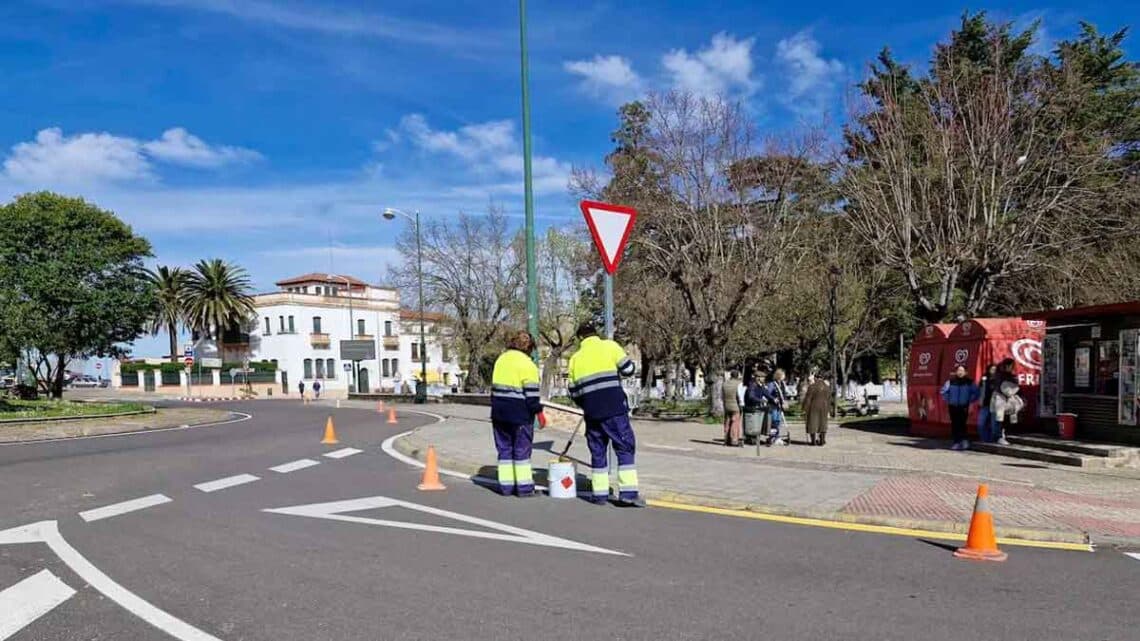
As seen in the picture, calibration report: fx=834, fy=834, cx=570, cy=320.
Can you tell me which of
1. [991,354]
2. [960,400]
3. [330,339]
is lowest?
[960,400]

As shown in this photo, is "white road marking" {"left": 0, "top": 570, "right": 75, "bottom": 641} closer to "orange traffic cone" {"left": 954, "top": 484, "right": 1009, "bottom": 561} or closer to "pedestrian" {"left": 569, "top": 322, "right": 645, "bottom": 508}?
"pedestrian" {"left": 569, "top": 322, "right": 645, "bottom": 508}

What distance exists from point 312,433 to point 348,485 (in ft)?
35.3

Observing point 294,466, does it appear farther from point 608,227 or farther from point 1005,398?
point 1005,398

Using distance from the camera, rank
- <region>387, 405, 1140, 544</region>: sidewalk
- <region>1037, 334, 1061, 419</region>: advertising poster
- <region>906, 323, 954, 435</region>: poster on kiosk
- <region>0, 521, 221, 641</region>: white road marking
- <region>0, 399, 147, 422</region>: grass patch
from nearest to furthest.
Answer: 1. <region>0, 521, 221, 641</region>: white road marking
2. <region>387, 405, 1140, 544</region>: sidewalk
3. <region>1037, 334, 1061, 419</region>: advertising poster
4. <region>906, 323, 954, 435</region>: poster on kiosk
5. <region>0, 399, 147, 422</region>: grass patch

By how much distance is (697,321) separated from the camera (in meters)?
25.9

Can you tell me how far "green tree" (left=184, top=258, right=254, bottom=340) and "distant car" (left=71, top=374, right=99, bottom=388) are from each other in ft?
116

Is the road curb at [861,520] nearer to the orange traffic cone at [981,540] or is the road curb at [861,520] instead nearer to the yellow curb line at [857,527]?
the yellow curb line at [857,527]

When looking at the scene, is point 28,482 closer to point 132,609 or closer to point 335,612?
point 132,609

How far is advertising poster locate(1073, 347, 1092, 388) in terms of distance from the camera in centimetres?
1412

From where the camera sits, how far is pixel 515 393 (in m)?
8.98

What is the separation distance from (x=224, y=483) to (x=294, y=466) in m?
2.13

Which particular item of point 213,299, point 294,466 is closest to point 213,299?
point 213,299

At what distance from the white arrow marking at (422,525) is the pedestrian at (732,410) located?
308 inches

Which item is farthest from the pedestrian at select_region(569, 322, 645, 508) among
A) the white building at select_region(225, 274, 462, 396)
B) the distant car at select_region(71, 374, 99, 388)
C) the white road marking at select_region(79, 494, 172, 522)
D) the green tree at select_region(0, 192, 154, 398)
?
the distant car at select_region(71, 374, 99, 388)
